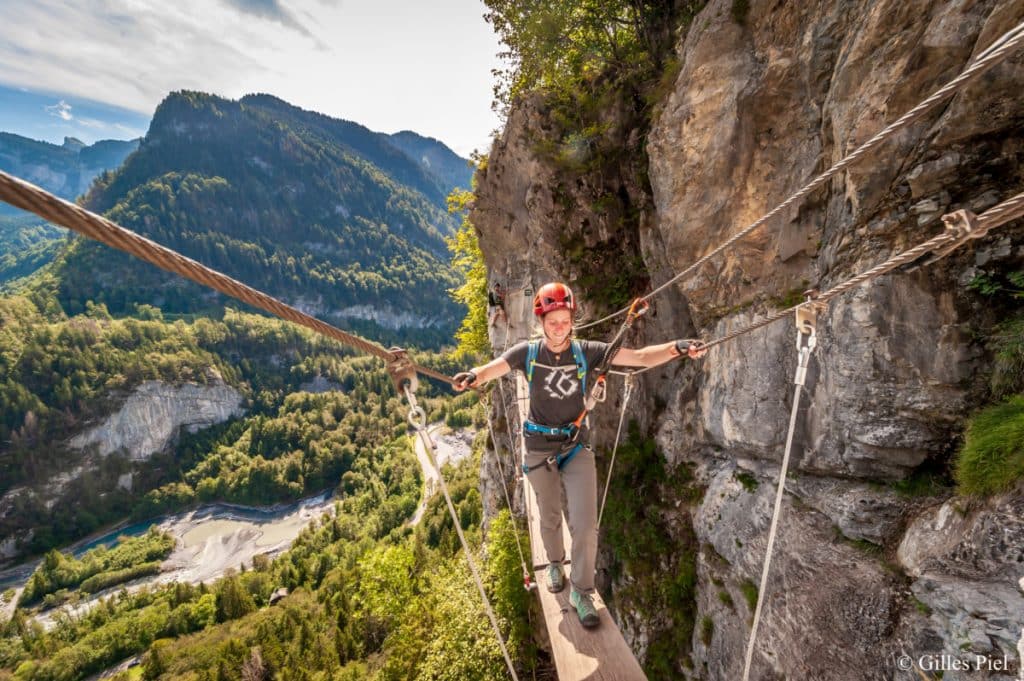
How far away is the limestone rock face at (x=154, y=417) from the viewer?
10750cm

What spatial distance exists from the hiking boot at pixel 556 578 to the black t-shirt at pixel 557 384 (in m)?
1.74

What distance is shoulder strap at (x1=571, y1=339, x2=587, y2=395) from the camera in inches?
178

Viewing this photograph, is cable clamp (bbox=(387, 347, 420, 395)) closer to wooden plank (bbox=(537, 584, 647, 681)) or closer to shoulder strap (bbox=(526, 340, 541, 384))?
shoulder strap (bbox=(526, 340, 541, 384))

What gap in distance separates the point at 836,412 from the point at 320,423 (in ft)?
427

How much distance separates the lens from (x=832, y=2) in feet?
18.5

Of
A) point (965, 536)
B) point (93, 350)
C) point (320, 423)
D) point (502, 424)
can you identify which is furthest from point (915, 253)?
point (93, 350)

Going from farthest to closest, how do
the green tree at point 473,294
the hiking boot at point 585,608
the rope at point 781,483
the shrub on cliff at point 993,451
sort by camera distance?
the green tree at point 473,294 → the hiking boot at point 585,608 → the shrub on cliff at point 993,451 → the rope at point 781,483

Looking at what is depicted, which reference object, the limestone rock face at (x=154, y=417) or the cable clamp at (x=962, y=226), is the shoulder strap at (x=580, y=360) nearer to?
the cable clamp at (x=962, y=226)

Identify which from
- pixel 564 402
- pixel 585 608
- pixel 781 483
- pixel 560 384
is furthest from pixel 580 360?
pixel 585 608

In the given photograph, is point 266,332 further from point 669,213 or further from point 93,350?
point 669,213

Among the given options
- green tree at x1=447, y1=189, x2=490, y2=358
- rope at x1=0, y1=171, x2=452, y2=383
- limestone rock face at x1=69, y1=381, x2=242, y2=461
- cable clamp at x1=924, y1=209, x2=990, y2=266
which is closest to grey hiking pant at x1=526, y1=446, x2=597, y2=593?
rope at x1=0, y1=171, x2=452, y2=383

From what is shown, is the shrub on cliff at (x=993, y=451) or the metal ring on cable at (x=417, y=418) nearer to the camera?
the shrub on cliff at (x=993, y=451)

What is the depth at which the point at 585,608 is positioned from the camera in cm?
441

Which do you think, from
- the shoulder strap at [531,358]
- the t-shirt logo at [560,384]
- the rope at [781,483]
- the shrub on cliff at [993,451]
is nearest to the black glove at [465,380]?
the shoulder strap at [531,358]
